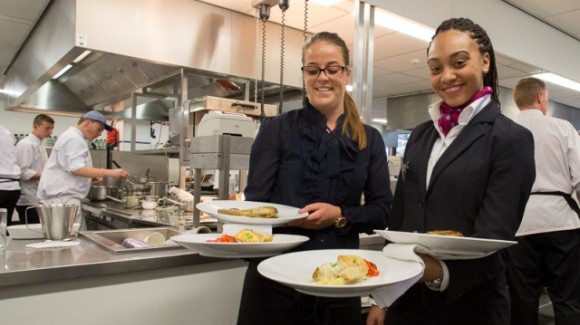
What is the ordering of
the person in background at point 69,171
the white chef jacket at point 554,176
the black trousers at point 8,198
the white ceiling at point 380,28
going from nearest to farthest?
the white chef jacket at point 554,176
the person in background at point 69,171
the white ceiling at point 380,28
the black trousers at point 8,198

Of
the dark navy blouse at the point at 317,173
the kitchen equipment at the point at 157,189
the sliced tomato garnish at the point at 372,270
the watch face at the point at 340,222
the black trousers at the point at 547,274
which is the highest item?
the dark navy blouse at the point at 317,173

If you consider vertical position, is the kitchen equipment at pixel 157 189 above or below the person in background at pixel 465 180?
below

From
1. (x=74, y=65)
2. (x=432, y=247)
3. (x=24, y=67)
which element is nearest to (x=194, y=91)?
(x=74, y=65)

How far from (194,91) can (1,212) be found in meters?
3.41

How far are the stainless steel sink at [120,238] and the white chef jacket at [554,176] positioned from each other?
2.25m

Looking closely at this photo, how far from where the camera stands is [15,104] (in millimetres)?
6297

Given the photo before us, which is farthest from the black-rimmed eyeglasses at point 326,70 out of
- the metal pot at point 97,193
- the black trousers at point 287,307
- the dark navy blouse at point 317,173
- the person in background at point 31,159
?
the person in background at point 31,159

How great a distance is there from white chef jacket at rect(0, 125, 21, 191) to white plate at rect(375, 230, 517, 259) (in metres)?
4.38

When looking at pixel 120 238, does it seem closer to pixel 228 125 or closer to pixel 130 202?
pixel 228 125

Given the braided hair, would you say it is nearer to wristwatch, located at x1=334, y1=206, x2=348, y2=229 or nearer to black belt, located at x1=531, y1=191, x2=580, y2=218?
wristwatch, located at x1=334, y1=206, x2=348, y2=229

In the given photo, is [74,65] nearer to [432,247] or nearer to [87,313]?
[87,313]

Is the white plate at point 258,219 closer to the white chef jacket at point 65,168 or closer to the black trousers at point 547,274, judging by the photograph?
the black trousers at point 547,274

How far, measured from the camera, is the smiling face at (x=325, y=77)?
1.27m

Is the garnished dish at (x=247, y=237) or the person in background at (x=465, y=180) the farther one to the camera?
the garnished dish at (x=247, y=237)
